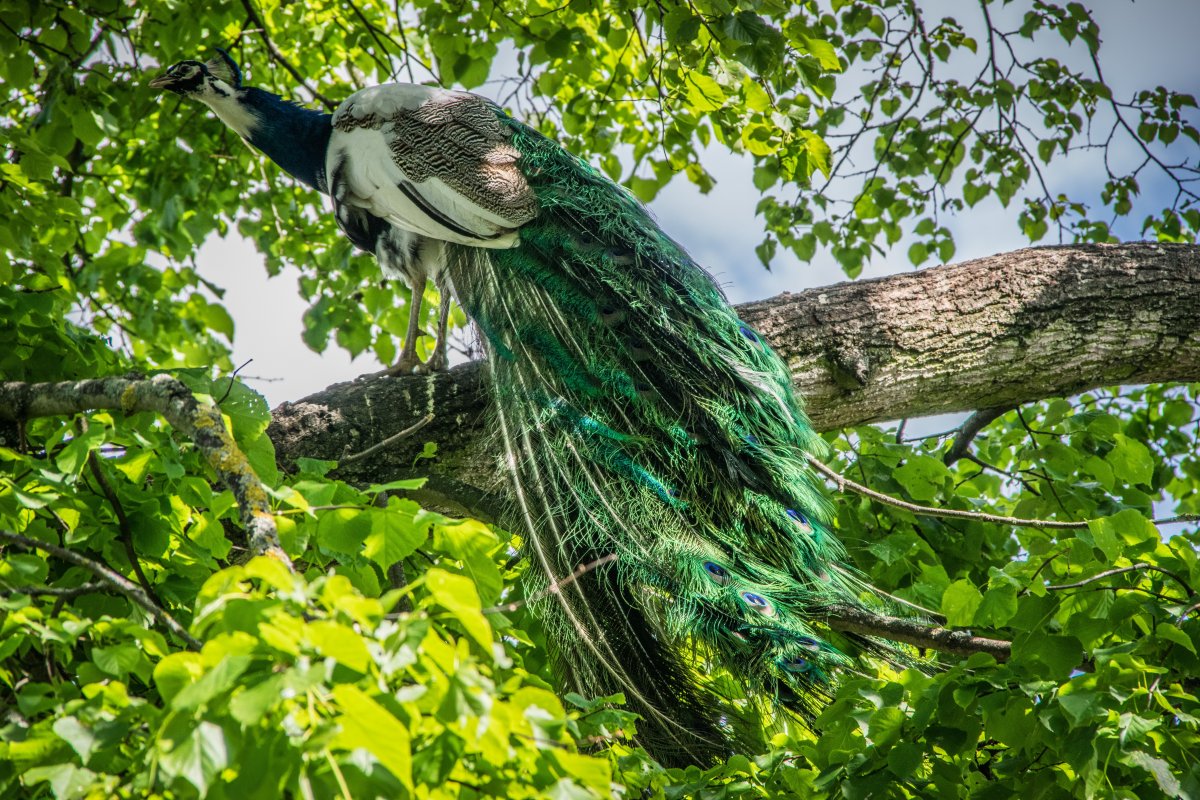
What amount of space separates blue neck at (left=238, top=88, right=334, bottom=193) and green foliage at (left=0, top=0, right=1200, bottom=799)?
0.32 m

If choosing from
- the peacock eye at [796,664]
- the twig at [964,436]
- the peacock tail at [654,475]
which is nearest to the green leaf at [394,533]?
the peacock tail at [654,475]

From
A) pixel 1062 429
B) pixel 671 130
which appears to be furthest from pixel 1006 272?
pixel 671 130

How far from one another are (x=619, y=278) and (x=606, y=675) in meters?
1.11

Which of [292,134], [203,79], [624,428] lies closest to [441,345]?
[292,134]

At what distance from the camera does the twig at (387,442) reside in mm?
2258

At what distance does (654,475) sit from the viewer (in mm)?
2361

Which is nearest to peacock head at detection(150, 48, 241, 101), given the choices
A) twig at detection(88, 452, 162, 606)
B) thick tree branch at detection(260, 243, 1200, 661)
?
thick tree branch at detection(260, 243, 1200, 661)

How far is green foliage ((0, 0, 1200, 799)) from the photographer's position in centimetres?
91

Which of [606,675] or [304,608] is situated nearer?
[304,608]

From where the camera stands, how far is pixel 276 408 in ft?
7.95

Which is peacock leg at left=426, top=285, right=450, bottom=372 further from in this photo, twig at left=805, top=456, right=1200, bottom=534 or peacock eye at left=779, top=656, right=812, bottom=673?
peacock eye at left=779, top=656, right=812, bottom=673

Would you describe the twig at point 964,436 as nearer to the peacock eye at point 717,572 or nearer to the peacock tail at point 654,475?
the peacock tail at point 654,475

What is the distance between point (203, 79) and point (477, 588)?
10.3ft

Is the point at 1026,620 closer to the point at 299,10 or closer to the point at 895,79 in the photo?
the point at 895,79
